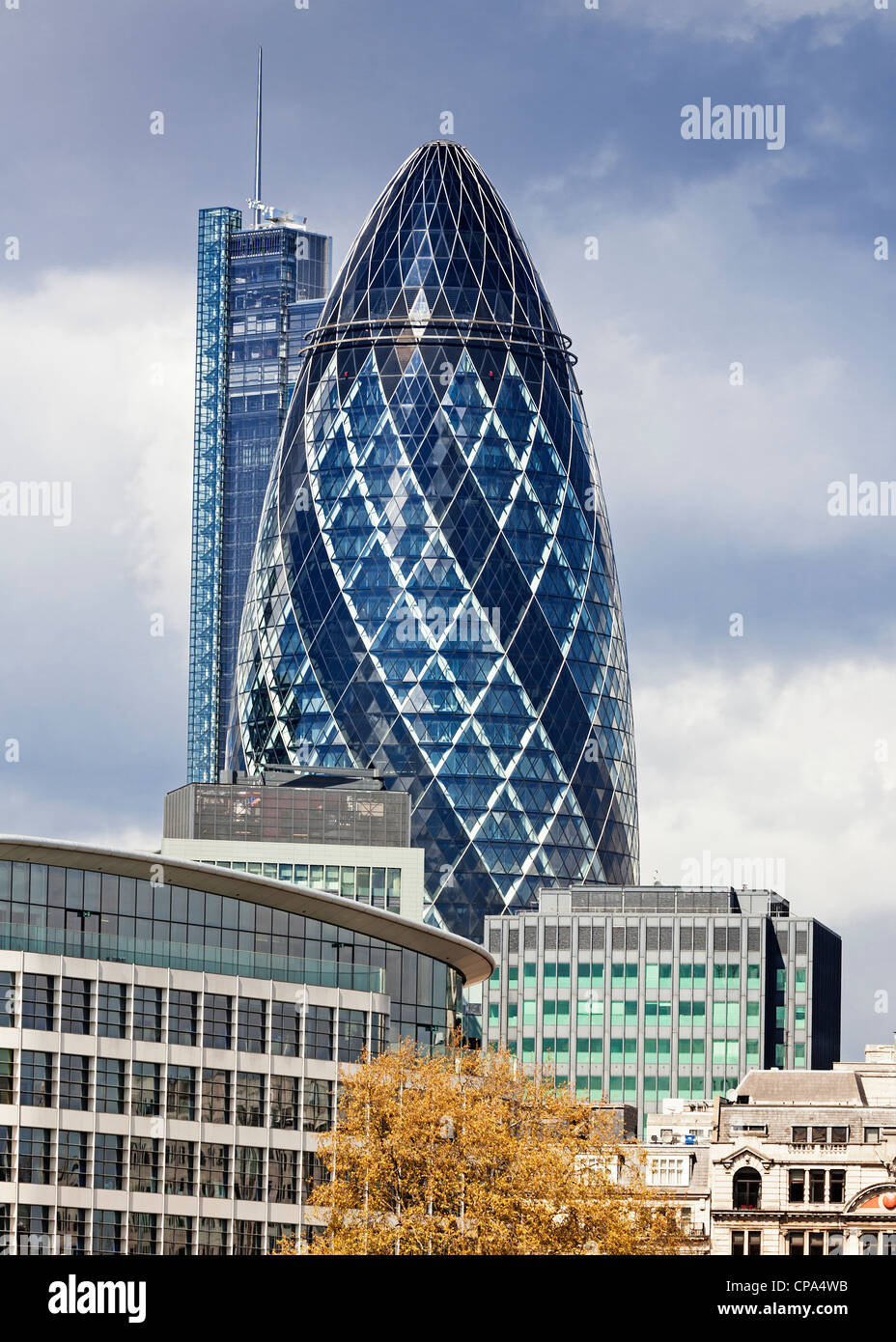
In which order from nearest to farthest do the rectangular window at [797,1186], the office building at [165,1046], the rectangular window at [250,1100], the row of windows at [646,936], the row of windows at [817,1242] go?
the office building at [165,1046]
the rectangular window at [250,1100]
the row of windows at [817,1242]
the rectangular window at [797,1186]
the row of windows at [646,936]

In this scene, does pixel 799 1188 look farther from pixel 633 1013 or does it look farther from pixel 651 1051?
pixel 633 1013

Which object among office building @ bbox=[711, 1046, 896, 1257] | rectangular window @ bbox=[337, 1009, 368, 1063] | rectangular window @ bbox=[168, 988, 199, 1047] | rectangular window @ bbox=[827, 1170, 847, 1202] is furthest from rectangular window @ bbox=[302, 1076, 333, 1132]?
rectangular window @ bbox=[827, 1170, 847, 1202]

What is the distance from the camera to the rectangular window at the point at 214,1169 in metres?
82.0

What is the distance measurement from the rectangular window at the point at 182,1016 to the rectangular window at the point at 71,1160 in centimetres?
549

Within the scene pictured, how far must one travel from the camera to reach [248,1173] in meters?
83.4

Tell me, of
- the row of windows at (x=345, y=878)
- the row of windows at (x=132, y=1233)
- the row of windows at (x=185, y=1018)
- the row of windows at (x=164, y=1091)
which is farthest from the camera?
the row of windows at (x=345, y=878)

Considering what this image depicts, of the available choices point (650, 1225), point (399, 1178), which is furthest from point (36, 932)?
point (650, 1225)

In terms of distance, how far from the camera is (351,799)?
156625mm

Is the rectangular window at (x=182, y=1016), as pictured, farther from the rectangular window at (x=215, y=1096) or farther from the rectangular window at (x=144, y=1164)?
the rectangular window at (x=144, y=1164)

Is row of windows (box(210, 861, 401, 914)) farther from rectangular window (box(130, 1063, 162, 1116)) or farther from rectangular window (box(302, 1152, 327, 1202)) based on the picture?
rectangular window (box(130, 1063, 162, 1116))

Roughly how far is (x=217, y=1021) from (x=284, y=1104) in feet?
12.9

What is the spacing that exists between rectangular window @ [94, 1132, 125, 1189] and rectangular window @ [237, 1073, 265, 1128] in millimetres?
5786

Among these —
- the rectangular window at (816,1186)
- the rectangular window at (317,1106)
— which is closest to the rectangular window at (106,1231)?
the rectangular window at (317,1106)

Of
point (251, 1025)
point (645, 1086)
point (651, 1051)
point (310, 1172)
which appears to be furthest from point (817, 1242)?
point (651, 1051)
